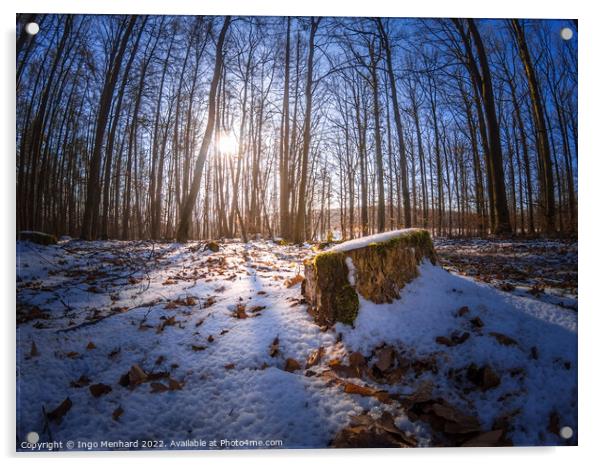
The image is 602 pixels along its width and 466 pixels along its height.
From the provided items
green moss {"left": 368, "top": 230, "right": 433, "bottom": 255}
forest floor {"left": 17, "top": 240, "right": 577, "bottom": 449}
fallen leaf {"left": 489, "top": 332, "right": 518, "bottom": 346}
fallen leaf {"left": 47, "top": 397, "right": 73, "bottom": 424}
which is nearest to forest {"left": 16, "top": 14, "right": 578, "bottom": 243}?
forest floor {"left": 17, "top": 240, "right": 577, "bottom": 449}

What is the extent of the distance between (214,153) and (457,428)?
664 inches

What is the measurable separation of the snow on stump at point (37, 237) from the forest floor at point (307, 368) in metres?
0.07

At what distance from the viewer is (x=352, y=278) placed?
2.21 metres

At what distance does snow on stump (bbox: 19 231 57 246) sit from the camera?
223 centimetres

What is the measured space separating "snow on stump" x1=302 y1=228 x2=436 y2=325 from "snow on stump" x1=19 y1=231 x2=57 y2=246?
2.51 metres

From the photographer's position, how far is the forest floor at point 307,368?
154 centimetres

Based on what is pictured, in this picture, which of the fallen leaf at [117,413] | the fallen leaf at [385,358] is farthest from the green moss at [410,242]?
the fallen leaf at [117,413]

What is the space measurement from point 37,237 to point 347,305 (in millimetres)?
2966

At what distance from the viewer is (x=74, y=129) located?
4.32 metres

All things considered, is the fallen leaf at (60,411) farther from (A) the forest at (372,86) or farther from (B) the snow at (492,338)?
(B) the snow at (492,338)

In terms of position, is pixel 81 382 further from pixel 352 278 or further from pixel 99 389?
pixel 352 278

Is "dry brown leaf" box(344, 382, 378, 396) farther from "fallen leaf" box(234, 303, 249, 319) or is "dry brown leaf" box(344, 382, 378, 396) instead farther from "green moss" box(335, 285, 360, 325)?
"fallen leaf" box(234, 303, 249, 319)

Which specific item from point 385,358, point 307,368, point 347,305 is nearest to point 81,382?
point 307,368
